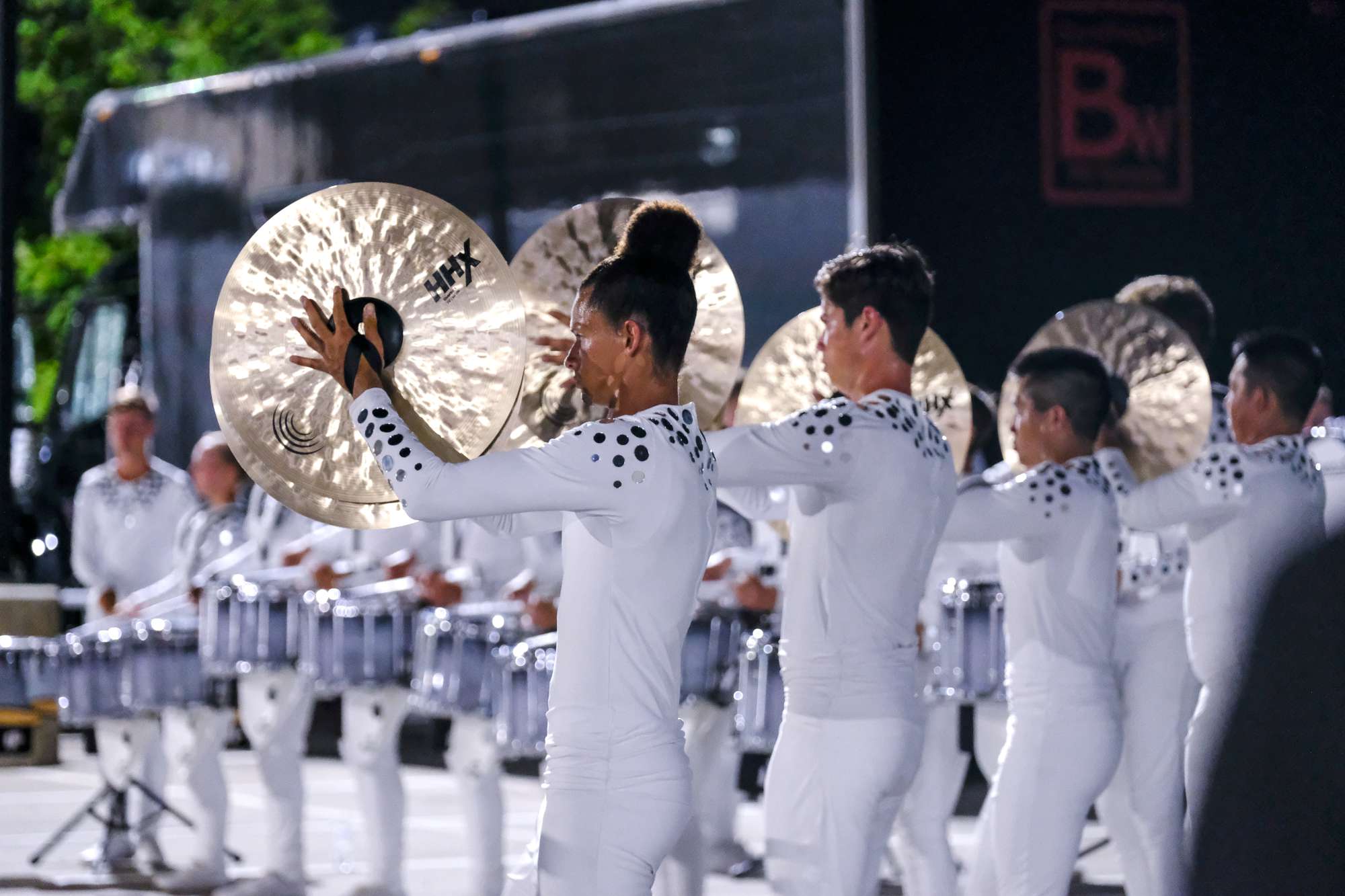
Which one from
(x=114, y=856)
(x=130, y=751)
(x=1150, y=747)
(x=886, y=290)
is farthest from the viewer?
(x=114, y=856)

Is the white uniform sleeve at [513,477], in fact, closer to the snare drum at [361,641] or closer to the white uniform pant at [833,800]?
the white uniform pant at [833,800]

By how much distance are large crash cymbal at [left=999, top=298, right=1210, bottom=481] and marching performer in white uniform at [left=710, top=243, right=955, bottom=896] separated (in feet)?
5.58

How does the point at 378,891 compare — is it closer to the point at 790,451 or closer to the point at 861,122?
the point at 861,122

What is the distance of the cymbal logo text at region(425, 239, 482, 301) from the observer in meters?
4.17

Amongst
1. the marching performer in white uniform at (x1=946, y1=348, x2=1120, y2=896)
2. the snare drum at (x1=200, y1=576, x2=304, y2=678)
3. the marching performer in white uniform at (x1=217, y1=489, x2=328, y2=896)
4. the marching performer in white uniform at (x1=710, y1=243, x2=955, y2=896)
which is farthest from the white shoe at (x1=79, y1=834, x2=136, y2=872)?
the marching performer in white uniform at (x1=710, y1=243, x2=955, y2=896)

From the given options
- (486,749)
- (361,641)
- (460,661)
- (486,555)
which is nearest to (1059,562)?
(460,661)

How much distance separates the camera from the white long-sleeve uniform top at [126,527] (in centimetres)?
1016

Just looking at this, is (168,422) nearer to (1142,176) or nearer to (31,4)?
(1142,176)

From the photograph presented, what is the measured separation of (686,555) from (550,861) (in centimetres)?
61

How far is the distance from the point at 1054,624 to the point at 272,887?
13.2ft

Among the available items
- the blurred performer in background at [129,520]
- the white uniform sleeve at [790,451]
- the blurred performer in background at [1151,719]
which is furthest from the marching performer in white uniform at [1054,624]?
the blurred performer in background at [129,520]

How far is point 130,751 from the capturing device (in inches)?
375

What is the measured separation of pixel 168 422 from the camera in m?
14.4

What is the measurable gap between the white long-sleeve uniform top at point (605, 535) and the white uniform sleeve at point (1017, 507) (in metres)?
1.65
